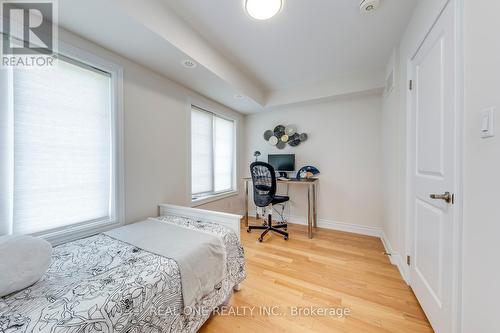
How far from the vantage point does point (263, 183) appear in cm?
283

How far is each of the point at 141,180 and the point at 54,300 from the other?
1268 mm

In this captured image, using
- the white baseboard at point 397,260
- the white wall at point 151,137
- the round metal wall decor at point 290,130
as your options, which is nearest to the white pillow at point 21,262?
the white wall at point 151,137

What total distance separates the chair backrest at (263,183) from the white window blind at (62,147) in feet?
5.88

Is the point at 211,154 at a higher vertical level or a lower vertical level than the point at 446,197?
higher

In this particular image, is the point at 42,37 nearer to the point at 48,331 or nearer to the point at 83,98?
the point at 83,98

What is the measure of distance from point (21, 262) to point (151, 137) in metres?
1.42

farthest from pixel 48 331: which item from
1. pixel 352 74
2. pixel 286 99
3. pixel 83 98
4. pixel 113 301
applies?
pixel 352 74

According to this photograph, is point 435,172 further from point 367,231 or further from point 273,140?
point 273,140

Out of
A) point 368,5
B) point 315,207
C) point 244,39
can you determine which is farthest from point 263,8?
point 315,207

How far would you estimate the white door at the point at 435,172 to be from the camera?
1.02m

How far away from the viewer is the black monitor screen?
3270 mm

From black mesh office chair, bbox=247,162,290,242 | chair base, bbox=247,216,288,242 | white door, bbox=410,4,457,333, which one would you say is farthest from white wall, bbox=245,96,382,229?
white door, bbox=410,4,457,333

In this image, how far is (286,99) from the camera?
3129mm

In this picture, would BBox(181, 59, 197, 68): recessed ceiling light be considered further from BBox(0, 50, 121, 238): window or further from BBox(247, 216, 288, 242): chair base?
BBox(247, 216, 288, 242): chair base
